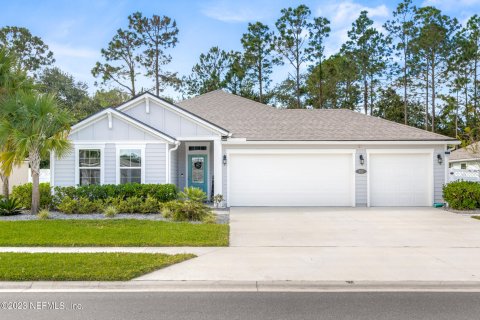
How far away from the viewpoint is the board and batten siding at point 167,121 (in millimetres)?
15570

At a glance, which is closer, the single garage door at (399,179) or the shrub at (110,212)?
the shrub at (110,212)

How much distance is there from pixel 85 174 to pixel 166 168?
9.78 feet

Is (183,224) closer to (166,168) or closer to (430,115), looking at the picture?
(166,168)

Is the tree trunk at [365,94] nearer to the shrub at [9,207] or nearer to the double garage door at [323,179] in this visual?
the double garage door at [323,179]

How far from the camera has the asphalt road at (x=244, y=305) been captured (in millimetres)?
4711

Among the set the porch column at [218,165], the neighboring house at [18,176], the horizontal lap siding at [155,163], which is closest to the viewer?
the horizontal lap siding at [155,163]

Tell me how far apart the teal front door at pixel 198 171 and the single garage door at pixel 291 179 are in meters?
1.91

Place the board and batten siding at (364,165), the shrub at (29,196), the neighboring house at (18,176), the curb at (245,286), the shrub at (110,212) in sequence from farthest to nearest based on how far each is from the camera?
the neighboring house at (18,176)
the board and batten siding at (364,165)
the shrub at (29,196)
the shrub at (110,212)
the curb at (245,286)

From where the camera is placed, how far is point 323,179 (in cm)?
1602

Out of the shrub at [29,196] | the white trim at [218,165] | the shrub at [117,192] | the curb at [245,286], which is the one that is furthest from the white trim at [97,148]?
the curb at [245,286]

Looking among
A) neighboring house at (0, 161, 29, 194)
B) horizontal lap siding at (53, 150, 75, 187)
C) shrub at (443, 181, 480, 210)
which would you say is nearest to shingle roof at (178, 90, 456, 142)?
shrub at (443, 181, 480, 210)

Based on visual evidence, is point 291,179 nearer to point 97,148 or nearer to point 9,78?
point 97,148

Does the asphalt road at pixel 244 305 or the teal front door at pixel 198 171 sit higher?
the teal front door at pixel 198 171

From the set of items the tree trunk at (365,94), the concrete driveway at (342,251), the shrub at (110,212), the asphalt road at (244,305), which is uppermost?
the tree trunk at (365,94)
